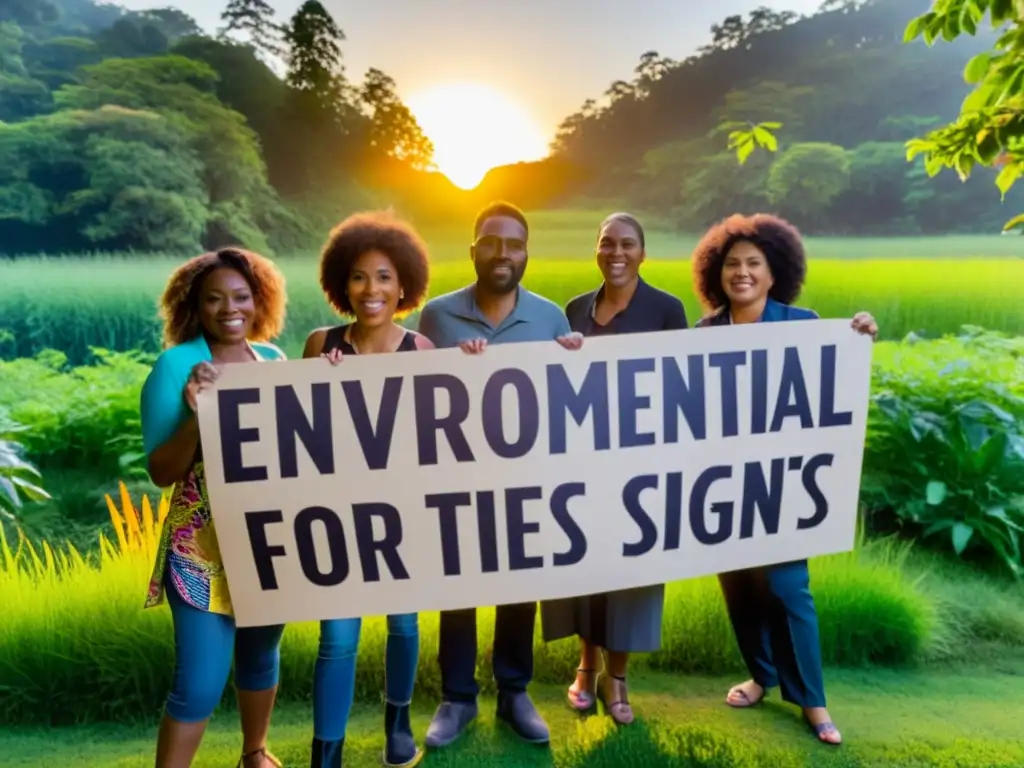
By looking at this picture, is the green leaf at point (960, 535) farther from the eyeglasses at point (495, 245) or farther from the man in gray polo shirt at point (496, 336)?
the eyeglasses at point (495, 245)

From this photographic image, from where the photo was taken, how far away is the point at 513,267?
7.09 feet

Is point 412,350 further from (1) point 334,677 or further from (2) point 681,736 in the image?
(2) point 681,736

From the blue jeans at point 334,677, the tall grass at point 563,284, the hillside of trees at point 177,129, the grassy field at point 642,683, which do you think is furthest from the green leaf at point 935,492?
the hillside of trees at point 177,129

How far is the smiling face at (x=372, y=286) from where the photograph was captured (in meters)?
2.06

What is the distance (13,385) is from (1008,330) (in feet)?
14.9

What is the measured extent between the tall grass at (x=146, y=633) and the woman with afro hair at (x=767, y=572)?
249 millimetres

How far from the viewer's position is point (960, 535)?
3.19m

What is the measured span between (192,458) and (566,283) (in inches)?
69.4

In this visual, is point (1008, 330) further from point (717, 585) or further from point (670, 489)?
point (670, 489)

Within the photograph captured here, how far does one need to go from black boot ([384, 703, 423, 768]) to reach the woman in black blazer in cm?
57

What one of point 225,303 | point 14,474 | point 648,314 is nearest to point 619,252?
point 648,314

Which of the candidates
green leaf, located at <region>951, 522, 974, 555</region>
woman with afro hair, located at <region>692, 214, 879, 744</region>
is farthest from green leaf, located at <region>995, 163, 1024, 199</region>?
green leaf, located at <region>951, 522, 974, 555</region>

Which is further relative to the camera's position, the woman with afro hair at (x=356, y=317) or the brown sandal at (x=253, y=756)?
the brown sandal at (x=253, y=756)

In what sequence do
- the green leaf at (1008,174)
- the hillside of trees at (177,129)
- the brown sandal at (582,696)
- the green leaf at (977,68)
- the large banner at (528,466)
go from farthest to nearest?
the hillside of trees at (177,129), the brown sandal at (582,696), the green leaf at (1008,174), the green leaf at (977,68), the large banner at (528,466)
